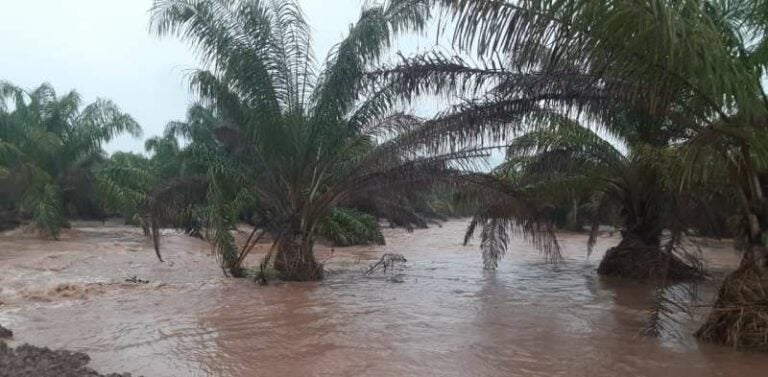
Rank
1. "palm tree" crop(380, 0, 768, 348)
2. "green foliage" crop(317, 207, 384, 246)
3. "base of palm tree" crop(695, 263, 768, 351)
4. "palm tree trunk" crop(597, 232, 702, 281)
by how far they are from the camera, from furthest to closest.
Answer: "green foliage" crop(317, 207, 384, 246) → "palm tree trunk" crop(597, 232, 702, 281) → "base of palm tree" crop(695, 263, 768, 351) → "palm tree" crop(380, 0, 768, 348)

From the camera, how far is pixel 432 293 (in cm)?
1049

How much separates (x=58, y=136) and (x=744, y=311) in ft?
73.0

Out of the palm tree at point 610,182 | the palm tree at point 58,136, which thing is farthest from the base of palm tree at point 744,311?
the palm tree at point 58,136

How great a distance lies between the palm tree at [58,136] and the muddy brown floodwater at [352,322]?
8.16 meters

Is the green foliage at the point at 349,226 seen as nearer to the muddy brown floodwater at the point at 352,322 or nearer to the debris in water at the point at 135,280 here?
the muddy brown floodwater at the point at 352,322

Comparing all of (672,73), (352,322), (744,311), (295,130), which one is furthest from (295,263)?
(672,73)

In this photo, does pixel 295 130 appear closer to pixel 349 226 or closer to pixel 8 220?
pixel 349 226

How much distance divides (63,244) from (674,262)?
1528 centimetres

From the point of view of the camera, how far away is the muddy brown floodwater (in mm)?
5930

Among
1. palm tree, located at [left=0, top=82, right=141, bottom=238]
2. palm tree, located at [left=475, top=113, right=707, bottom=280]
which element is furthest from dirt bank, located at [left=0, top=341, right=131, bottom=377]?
palm tree, located at [left=0, top=82, right=141, bottom=238]

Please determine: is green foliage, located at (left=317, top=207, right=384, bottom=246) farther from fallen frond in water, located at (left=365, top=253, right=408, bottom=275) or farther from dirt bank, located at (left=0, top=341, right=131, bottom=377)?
dirt bank, located at (left=0, top=341, right=131, bottom=377)

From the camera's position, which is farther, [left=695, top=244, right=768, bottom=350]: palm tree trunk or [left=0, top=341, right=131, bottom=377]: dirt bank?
[left=695, top=244, right=768, bottom=350]: palm tree trunk

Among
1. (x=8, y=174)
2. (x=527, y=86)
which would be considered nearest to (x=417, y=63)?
(x=527, y=86)

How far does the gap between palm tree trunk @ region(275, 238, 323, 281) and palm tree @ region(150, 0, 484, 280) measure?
0.06 feet
